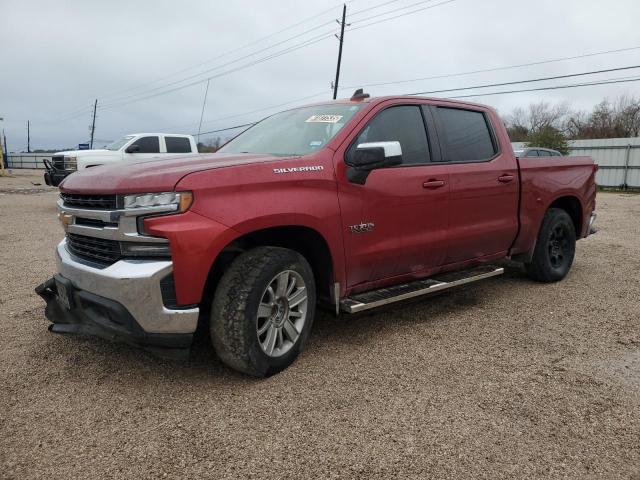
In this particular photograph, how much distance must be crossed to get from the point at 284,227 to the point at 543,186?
10.7 ft

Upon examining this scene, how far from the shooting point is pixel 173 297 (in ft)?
9.30

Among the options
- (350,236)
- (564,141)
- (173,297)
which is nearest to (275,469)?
(173,297)

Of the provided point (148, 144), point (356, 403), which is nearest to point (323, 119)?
point (356, 403)

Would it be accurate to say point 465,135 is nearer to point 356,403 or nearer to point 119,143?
point 356,403

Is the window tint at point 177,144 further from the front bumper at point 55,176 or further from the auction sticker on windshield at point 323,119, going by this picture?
the auction sticker on windshield at point 323,119

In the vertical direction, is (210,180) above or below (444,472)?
above

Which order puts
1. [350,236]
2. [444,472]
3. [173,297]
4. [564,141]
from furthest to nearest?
1. [564,141]
2. [350,236]
3. [173,297]
4. [444,472]

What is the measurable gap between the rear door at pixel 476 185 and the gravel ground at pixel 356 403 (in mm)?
693

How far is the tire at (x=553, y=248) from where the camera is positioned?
18.1ft

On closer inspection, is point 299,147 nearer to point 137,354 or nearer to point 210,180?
point 210,180

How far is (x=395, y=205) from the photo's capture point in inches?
151

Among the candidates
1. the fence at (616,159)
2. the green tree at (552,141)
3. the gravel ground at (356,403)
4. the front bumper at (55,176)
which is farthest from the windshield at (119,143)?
the green tree at (552,141)

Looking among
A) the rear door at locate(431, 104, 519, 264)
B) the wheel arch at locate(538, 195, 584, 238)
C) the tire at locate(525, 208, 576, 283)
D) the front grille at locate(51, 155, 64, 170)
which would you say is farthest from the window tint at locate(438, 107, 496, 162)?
the front grille at locate(51, 155, 64, 170)

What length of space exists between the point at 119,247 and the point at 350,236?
152 cm
